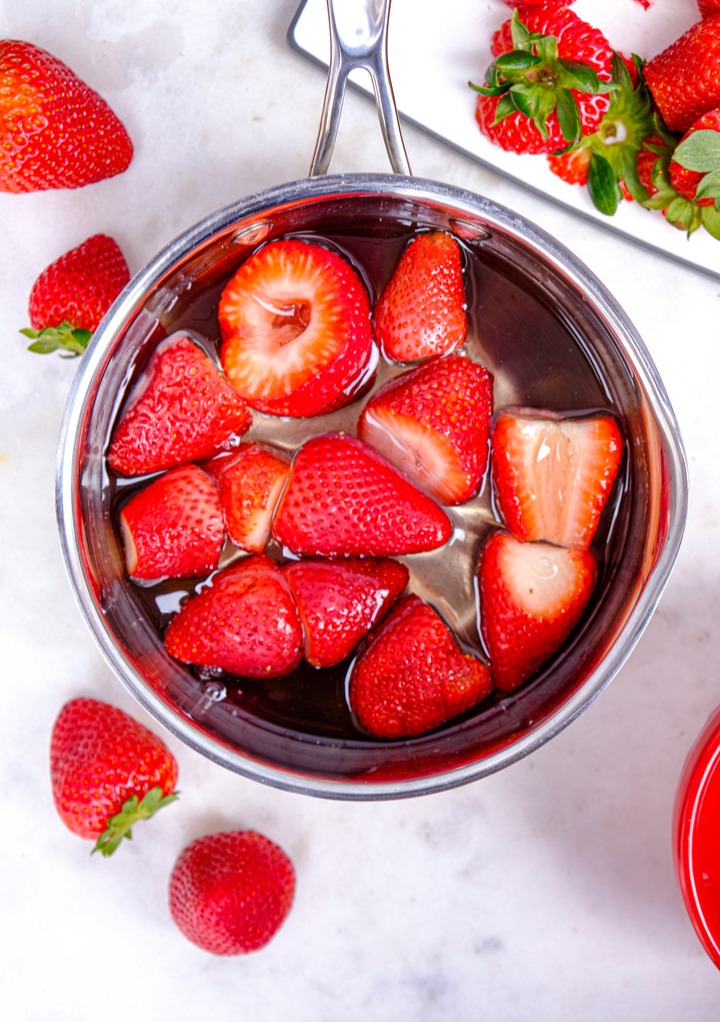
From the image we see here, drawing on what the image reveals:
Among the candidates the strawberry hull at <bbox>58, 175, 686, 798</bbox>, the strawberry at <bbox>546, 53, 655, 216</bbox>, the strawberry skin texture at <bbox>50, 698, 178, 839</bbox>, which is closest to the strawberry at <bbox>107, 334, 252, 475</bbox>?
the strawberry hull at <bbox>58, 175, 686, 798</bbox>

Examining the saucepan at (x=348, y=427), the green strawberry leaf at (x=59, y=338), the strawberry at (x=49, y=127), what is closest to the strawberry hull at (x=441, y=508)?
the saucepan at (x=348, y=427)

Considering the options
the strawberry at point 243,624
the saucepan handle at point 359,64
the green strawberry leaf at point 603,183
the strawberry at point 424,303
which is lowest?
the strawberry at point 243,624

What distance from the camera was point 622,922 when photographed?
1.17 metres

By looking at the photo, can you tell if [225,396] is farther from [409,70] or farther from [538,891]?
[538,891]

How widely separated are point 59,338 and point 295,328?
298mm

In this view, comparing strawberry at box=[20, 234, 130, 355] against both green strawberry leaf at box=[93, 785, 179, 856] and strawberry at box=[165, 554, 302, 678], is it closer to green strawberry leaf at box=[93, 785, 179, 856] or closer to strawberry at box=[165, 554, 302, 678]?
strawberry at box=[165, 554, 302, 678]

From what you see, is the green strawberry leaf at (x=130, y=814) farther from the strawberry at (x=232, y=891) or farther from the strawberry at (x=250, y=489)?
the strawberry at (x=250, y=489)

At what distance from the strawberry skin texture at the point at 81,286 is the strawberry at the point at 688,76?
24.2 inches

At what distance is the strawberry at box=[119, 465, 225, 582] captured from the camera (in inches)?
36.1

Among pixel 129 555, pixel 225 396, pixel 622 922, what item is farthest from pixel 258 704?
pixel 622 922

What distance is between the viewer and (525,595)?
0.93 metres

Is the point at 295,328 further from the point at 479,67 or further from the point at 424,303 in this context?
the point at 479,67

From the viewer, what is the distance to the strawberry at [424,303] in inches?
35.3

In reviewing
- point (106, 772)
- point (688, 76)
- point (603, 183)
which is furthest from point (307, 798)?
point (688, 76)
